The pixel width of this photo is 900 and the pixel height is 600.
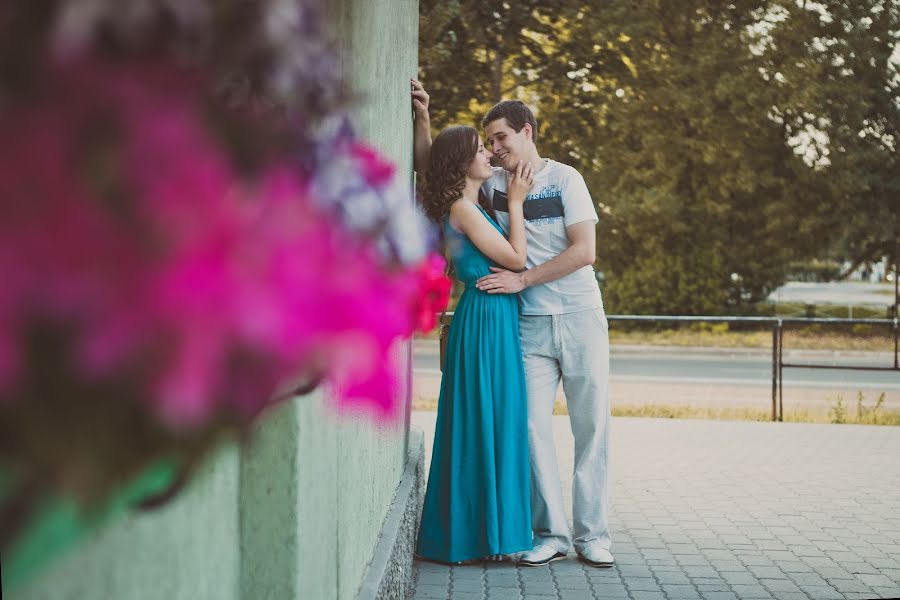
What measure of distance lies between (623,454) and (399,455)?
406cm

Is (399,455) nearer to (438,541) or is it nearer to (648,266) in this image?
(438,541)

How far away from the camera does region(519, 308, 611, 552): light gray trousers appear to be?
5699 mm

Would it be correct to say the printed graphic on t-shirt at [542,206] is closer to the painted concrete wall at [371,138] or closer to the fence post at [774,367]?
the painted concrete wall at [371,138]

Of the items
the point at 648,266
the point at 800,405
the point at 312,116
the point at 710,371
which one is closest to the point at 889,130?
the point at 648,266

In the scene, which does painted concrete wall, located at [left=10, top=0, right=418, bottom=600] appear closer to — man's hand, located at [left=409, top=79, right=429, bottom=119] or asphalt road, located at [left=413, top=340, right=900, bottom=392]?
man's hand, located at [left=409, top=79, right=429, bottom=119]

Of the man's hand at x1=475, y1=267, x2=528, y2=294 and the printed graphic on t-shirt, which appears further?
the printed graphic on t-shirt

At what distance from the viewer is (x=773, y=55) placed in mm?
23781

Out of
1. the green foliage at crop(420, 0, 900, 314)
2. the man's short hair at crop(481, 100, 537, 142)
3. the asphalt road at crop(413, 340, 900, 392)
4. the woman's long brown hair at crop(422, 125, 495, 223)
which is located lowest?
the asphalt road at crop(413, 340, 900, 392)

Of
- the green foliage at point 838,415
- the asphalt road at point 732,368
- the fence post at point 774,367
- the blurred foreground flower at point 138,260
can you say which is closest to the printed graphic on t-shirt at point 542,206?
the blurred foreground flower at point 138,260

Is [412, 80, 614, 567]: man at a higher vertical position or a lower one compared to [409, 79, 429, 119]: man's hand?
lower

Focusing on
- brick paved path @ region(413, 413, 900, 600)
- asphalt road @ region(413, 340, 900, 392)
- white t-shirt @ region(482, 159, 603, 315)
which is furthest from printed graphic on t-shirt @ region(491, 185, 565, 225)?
asphalt road @ region(413, 340, 900, 392)

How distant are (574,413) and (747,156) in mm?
21376

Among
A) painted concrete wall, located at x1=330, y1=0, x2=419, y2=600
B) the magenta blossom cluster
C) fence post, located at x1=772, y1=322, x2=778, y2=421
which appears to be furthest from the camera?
fence post, located at x1=772, y1=322, x2=778, y2=421

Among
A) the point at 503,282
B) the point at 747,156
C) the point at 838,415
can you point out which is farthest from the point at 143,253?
the point at 747,156
